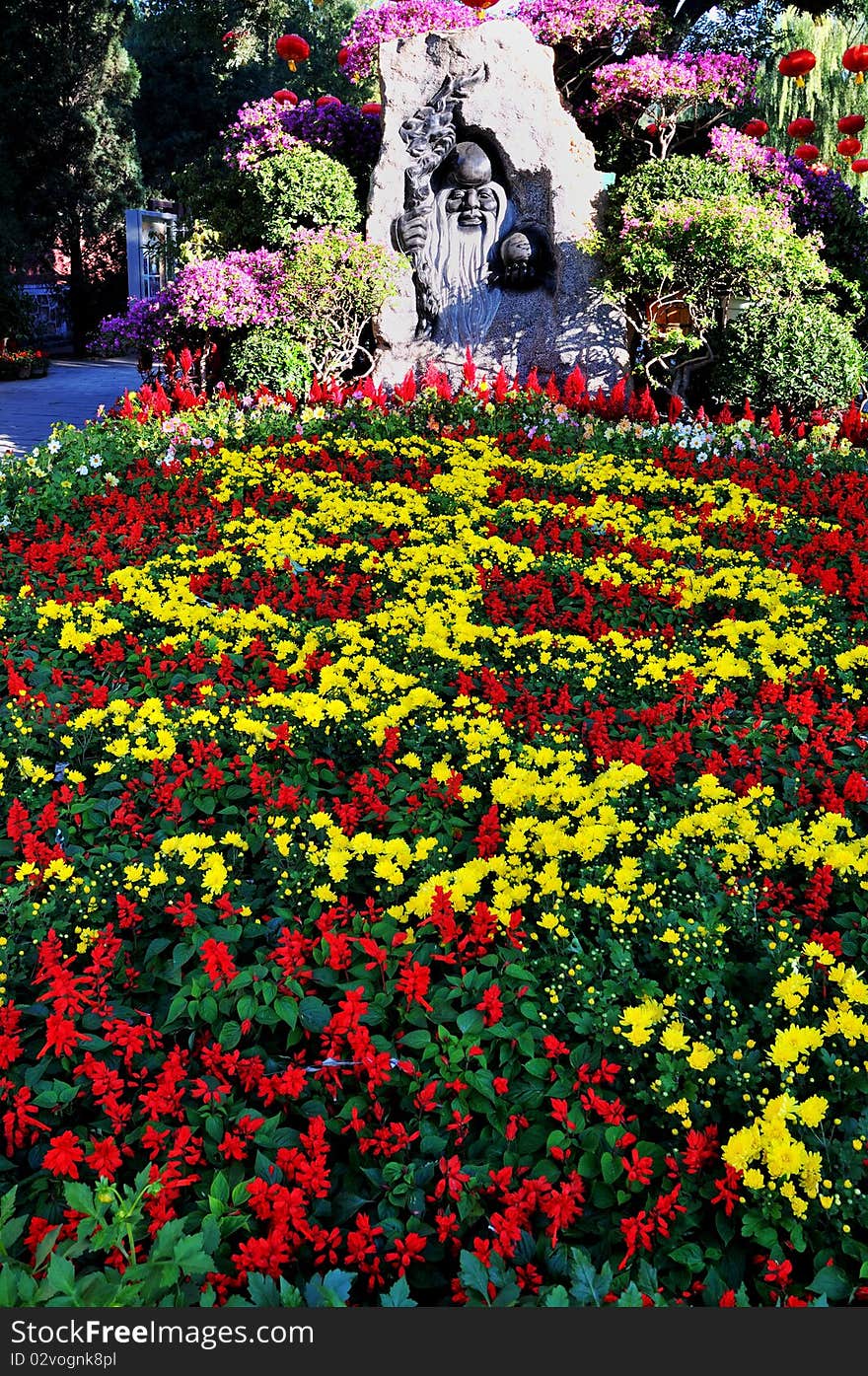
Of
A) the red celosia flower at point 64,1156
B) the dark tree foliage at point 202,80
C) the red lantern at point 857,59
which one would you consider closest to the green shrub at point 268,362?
the red lantern at point 857,59

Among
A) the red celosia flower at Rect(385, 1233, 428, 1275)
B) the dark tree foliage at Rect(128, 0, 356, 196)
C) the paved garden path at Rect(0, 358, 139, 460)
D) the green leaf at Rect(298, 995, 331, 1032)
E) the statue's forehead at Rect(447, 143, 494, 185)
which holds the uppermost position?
the dark tree foliage at Rect(128, 0, 356, 196)

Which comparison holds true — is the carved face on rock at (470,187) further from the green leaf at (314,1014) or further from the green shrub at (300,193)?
the green leaf at (314,1014)

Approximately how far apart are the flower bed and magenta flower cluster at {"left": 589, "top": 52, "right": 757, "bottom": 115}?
7478 mm

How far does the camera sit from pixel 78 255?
2283 cm

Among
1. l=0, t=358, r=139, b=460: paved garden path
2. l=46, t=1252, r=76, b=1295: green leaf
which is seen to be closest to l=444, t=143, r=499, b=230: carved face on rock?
l=0, t=358, r=139, b=460: paved garden path

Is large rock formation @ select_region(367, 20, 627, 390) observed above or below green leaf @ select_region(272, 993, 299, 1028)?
above

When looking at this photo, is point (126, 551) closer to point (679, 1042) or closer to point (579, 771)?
point (579, 771)

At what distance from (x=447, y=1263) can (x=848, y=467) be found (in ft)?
17.7

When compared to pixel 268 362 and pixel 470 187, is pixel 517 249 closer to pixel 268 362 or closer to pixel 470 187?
pixel 470 187

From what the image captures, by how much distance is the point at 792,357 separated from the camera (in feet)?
28.8

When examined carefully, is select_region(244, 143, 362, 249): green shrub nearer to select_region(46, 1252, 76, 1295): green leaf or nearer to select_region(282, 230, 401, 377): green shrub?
select_region(282, 230, 401, 377): green shrub

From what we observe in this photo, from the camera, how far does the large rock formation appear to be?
9.20m

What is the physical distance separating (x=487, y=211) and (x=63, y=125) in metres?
15.3

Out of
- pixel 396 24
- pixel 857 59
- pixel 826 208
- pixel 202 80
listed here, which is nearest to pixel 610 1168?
pixel 857 59
